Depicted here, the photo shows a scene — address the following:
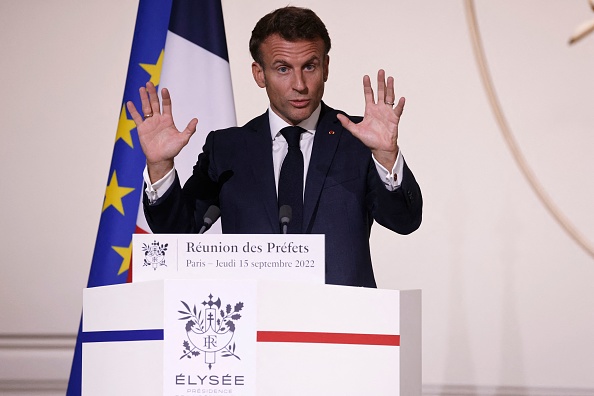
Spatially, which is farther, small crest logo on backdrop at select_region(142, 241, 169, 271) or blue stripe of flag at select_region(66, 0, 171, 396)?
blue stripe of flag at select_region(66, 0, 171, 396)

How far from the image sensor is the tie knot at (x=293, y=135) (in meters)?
2.35

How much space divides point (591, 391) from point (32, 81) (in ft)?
9.33

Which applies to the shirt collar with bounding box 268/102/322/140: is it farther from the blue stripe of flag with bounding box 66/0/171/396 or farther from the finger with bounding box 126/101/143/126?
the blue stripe of flag with bounding box 66/0/171/396

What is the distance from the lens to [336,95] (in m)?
3.85

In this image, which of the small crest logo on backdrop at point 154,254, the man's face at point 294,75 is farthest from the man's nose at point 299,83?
the small crest logo on backdrop at point 154,254

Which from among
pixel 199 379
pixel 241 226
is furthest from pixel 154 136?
pixel 199 379

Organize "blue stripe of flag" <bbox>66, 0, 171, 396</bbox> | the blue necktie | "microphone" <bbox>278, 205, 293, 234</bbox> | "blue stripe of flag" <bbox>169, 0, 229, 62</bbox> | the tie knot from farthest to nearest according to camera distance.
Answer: "blue stripe of flag" <bbox>169, 0, 229, 62</bbox>, "blue stripe of flag" <bbox>66, 0, 171, 396</bbox>, the tie knot, the blue necktie, "microphone" <bbox>278, 205, 293, 234</bbox>

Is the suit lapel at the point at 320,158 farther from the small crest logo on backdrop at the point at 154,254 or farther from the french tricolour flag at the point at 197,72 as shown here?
the french tricolour flag at the point at 197,72

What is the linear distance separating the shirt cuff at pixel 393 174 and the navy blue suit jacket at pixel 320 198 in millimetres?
17

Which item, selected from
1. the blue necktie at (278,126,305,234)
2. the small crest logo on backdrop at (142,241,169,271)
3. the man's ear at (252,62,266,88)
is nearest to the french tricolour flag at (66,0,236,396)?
the man's ear at (252,62,266,88)

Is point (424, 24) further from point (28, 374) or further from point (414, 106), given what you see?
point (28, 374)

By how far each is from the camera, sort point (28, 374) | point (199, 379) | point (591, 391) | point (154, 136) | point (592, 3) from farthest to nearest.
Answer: point (28, 374), point (591, 391), point (154, 136), point (199, 379), point (592, 3)

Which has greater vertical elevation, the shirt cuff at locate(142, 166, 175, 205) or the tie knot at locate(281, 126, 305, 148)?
the tie knot at locate(281, 126, 305, 148)

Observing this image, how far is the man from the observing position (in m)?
2.12
